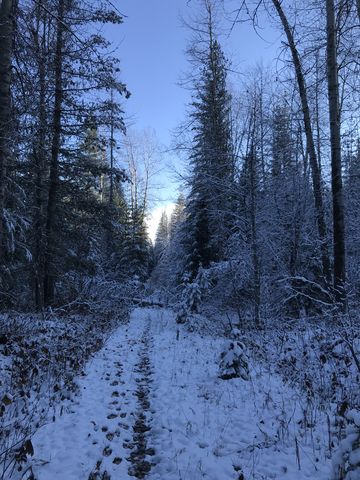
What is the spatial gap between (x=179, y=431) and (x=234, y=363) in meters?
2.43

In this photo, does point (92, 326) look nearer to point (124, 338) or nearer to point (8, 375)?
point (124, 338)

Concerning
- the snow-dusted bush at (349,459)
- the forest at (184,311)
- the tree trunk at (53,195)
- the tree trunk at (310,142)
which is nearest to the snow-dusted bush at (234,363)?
the forest at (184,311)

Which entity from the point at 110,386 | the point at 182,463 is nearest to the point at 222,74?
the point at 110,386

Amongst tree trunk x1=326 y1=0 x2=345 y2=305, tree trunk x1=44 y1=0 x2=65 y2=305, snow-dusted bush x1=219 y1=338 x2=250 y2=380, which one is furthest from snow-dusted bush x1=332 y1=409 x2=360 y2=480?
tree trunk x1=44 y1=0 x2=65 y2=305

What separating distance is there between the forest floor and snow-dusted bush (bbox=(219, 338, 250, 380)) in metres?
0.14

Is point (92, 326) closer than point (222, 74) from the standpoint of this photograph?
Yes

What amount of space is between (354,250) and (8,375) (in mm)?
12555

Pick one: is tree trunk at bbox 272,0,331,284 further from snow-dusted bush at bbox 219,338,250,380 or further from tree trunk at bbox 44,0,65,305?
tree trunk at bbox 44,0,65,305

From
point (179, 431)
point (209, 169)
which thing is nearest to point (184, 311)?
point (209, 169)

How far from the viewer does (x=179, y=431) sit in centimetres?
512

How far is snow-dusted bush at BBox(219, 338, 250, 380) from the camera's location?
7.25 metres

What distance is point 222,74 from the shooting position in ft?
72.9

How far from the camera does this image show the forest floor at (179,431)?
13.3 ft

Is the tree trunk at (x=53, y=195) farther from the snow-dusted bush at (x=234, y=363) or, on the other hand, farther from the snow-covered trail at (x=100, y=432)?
the snow-dusted bush at (x=234, y=363)
